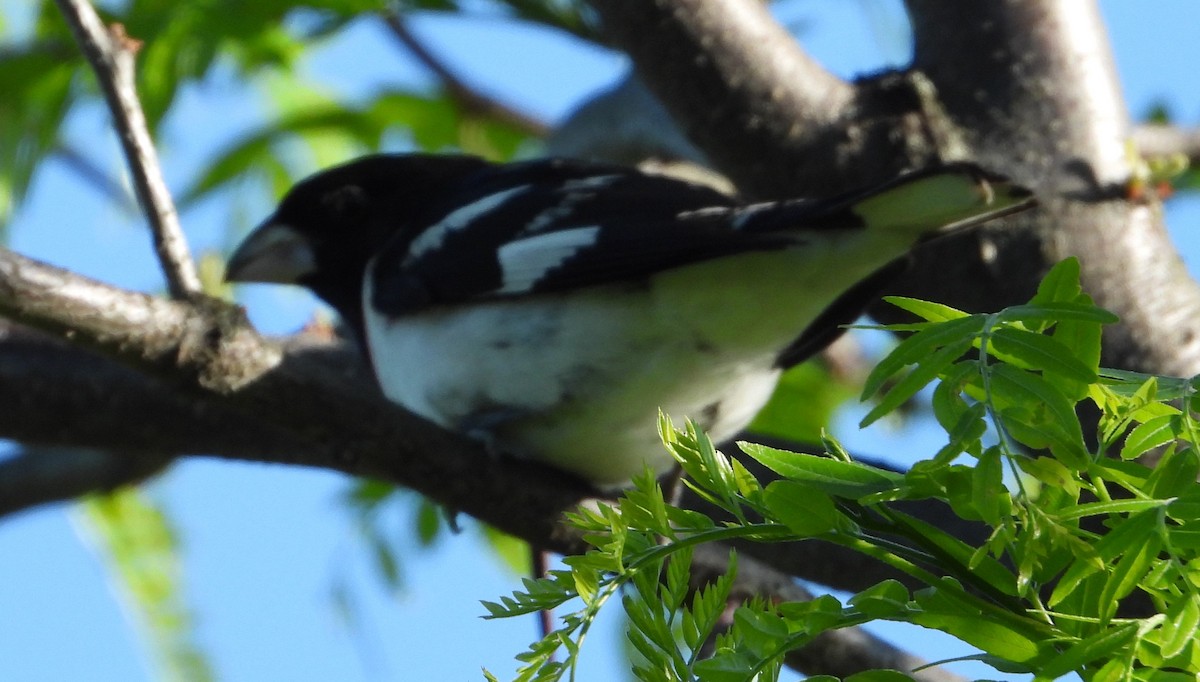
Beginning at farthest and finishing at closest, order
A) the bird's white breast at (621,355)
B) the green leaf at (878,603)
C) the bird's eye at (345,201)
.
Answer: the bird's eye at (345,201) < the bird's white breast at (621,355) < the green leaf at (878,603)

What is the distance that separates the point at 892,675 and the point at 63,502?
2940 mm

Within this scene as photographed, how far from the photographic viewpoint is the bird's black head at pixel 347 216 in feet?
12.1

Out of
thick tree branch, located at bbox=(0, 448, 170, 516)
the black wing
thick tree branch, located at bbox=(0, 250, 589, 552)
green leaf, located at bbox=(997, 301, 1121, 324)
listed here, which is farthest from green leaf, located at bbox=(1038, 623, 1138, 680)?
thick tree branch, located at bbox=(0, 448, 170, 516)

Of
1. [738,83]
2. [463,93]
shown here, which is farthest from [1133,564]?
[463,93]

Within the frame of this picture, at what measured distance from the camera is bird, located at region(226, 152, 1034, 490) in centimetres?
259

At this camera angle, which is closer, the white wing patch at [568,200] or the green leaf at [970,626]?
the green leaf at [970,626]

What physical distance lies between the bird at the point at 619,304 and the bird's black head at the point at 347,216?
50cm

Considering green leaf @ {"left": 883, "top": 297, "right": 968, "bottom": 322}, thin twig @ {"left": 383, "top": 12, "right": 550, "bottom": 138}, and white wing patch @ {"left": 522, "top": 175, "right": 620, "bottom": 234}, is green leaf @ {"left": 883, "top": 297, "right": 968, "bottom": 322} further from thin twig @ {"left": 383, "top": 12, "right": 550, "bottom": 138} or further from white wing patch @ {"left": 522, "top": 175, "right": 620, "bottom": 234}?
thin twig @ {"left": 383, "top": 12, "right": 550, "bottom": 138}

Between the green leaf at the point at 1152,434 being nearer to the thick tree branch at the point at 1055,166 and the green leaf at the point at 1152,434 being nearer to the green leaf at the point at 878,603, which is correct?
the green leaf at the point at 878,603

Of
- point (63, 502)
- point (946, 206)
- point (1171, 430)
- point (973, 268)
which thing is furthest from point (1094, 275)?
point (63, 502)

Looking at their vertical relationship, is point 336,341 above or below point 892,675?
below

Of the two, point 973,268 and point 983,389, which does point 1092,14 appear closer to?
point 973,268

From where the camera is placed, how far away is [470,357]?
285 cm

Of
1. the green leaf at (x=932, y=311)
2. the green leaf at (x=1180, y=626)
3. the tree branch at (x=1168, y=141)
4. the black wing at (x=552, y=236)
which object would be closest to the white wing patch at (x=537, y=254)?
the black wing at (x=552, y=236)
